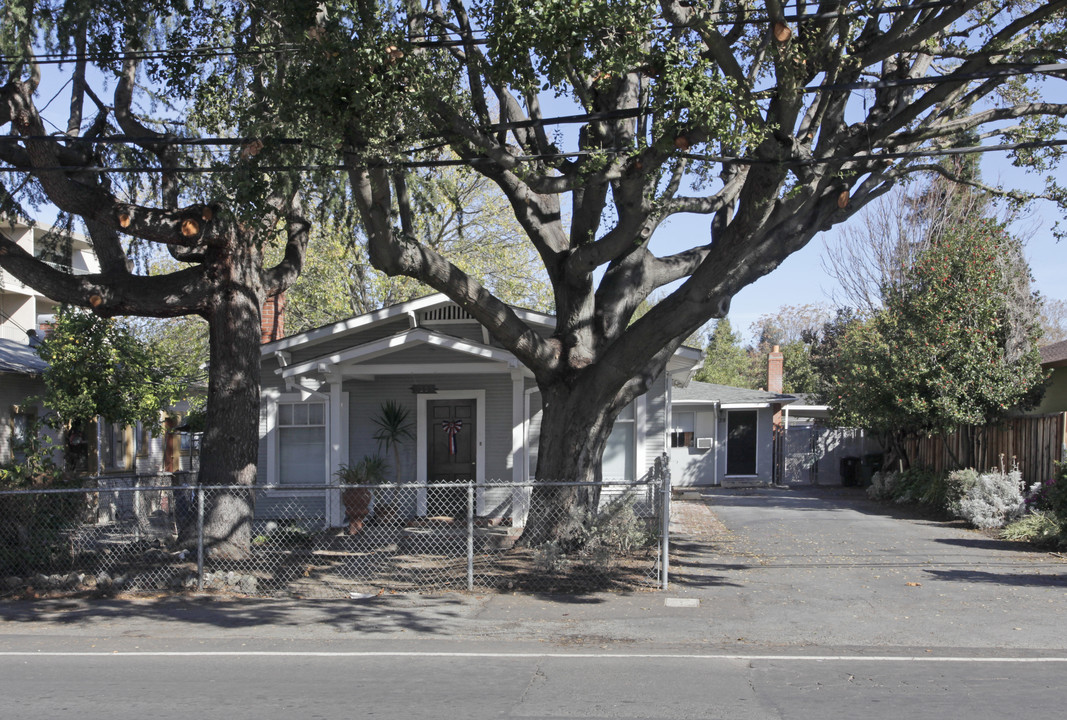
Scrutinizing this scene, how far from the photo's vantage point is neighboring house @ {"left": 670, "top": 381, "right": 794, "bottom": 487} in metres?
28.1

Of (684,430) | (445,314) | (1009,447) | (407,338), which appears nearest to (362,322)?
(407,338)

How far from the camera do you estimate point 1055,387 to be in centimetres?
1816

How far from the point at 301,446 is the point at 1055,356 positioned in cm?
1501

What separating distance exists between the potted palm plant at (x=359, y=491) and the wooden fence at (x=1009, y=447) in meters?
11.2

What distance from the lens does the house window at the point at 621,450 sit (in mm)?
16938

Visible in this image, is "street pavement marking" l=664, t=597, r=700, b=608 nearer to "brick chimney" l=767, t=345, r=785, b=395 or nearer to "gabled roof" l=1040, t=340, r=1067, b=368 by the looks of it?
"gabled roof" l=1040, t=340, r=1067, b=368

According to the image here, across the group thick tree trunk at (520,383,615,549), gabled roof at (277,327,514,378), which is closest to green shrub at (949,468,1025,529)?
thick tree trunk at (520,383,615,549)

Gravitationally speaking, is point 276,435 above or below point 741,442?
above

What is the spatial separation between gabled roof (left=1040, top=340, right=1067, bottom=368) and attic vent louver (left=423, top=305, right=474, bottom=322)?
1115 centimetres

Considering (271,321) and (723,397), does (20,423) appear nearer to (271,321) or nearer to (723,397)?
(271,321)

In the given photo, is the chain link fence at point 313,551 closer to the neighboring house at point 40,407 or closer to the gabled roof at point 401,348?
the gabled roof at point 401,348

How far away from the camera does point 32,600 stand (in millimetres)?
10586

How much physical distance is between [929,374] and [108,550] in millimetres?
15161

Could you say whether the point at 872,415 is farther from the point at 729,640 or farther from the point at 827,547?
the point at 729,640
